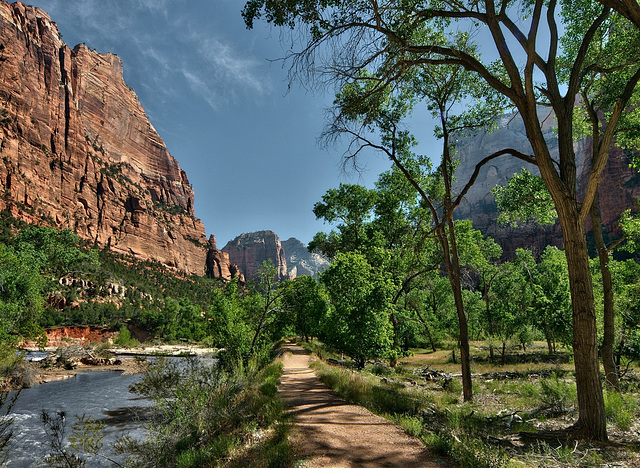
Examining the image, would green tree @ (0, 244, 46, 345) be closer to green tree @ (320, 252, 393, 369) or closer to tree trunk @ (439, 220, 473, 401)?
green tree @ (320, 252, 393, 369)

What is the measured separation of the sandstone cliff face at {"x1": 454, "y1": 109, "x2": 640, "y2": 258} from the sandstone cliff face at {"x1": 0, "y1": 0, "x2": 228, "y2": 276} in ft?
351

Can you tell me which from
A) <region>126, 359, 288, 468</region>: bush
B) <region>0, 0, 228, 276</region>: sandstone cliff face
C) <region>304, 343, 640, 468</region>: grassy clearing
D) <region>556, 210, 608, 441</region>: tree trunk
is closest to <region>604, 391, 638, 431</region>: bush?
<region>304, 343, 640, 468</region>: grassy clearing

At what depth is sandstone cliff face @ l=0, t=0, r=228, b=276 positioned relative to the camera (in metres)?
91.5

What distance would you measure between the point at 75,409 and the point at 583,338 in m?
22.6

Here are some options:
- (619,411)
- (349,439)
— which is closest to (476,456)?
(349,439)

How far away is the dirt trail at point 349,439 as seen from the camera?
17.4 ft

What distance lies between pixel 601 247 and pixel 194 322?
71785 millimetres

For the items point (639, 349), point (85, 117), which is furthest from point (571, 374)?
point (85, 117)

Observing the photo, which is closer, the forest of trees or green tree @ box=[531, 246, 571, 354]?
the forest of trees

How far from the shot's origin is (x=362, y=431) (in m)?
6.86

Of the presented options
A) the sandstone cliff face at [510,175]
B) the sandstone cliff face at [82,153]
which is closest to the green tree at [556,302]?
the sandstone cliff face at [510,175]

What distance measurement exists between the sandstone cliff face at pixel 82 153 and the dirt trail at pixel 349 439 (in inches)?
3911

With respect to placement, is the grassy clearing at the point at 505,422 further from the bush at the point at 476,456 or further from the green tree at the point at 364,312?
the green tree at the point at 364,312

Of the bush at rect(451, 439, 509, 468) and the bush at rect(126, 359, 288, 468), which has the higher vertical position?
the bush at rect(451, 439, 509, 468)
